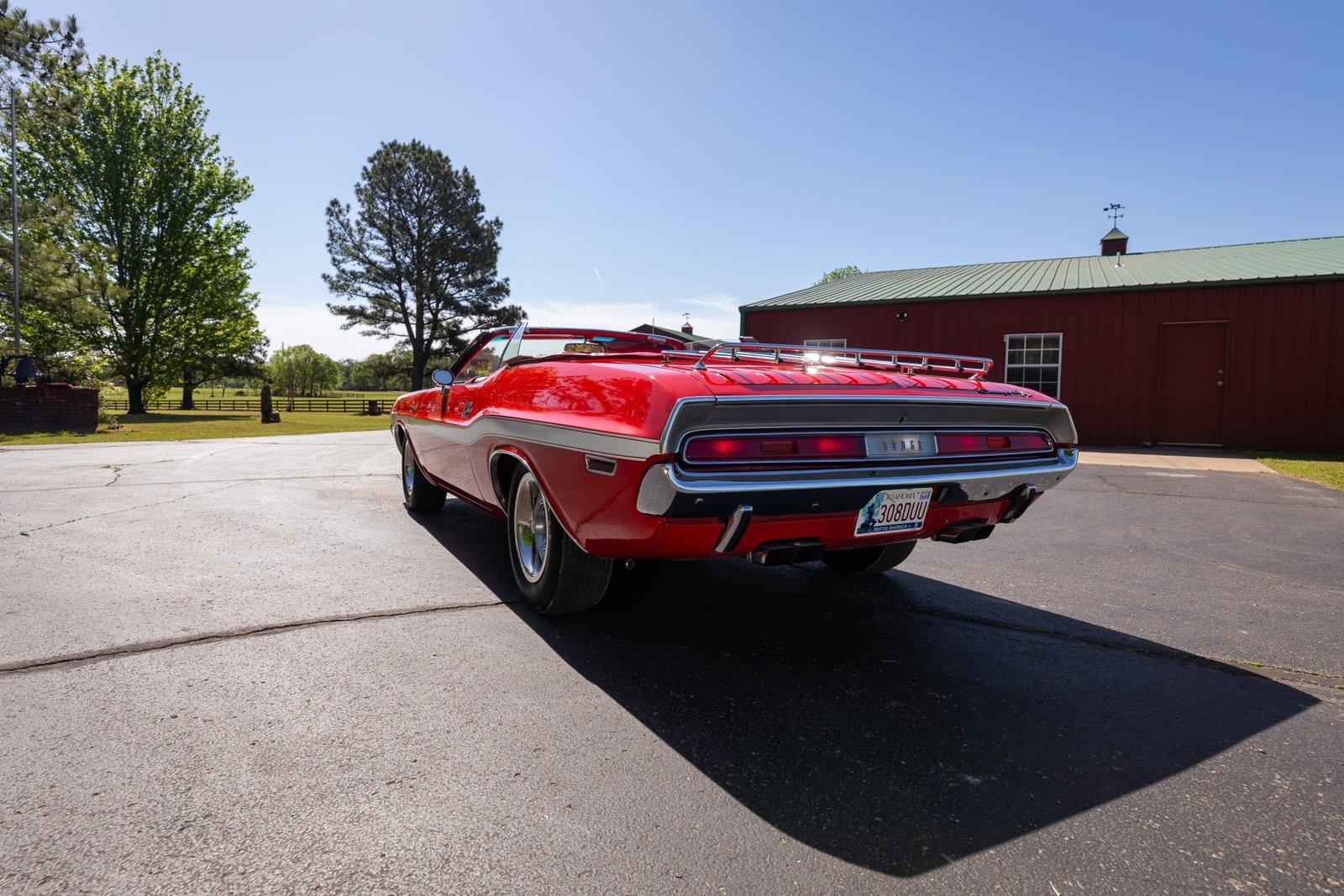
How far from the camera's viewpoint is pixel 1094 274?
15.8 m

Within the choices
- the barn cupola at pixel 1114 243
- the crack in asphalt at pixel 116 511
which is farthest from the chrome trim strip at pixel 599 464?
A: the barn cupola at pixel 1114 243

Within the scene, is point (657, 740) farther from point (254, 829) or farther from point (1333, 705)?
point (1333, 705)

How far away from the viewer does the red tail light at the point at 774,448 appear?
2.44 meters

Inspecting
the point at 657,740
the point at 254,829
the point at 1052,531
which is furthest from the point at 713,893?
the point at 1052,531

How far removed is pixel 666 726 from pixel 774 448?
998 mm

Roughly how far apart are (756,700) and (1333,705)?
79.4 inches

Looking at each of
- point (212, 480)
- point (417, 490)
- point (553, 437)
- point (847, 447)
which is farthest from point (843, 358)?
point (212, 480)

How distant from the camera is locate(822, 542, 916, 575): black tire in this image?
412 centimetres

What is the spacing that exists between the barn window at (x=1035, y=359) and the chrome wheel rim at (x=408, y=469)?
12.9 meters

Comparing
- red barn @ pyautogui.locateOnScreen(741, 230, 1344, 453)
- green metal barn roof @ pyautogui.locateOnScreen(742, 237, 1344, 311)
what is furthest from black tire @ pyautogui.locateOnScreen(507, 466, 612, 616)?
green metal barn roof @ pyautogui.locateOnScreen(742, 237, 1344, 311)

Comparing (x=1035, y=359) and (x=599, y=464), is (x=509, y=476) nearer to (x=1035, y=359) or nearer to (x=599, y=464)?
(x=599, y=464)

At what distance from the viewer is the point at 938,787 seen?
1.97m

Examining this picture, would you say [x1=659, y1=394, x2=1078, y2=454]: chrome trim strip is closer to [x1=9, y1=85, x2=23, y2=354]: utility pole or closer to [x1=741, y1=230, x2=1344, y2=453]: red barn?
[x1=741, y1=230, x2=1344, y2=453]: red barn

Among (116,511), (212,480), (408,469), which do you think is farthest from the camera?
(212,480)
